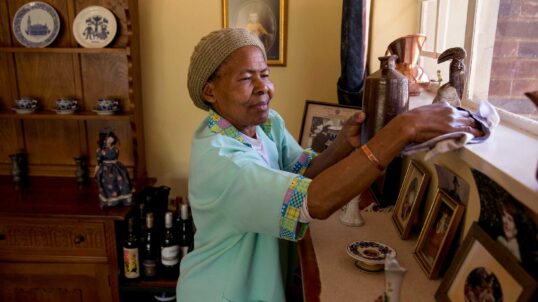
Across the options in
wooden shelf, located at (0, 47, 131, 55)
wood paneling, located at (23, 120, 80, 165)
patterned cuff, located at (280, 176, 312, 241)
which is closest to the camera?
patterned cuff, located at (280, 176, 312, 241)

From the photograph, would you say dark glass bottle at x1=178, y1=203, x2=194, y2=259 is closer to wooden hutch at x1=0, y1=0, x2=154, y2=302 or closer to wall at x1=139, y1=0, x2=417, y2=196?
wooden hutch at x1=0, y1=0, x2=154, y2=302

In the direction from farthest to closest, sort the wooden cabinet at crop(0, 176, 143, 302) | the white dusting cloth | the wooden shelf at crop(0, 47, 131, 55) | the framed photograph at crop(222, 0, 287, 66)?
the framed photograph at crop(222, 0, 287, 66)
the wooden shelf at crop(0, 47, 131, 55)
the wooden cabinet at crop(0, 176, 143, 302)
the white dusting cloth

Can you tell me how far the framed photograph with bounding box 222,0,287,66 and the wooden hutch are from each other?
17.8 inches

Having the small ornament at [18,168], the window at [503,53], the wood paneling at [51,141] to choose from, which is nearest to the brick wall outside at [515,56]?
the window at [503,53]

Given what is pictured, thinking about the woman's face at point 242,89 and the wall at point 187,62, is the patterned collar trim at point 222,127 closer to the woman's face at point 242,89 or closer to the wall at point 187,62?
the woman's face at point 242,89

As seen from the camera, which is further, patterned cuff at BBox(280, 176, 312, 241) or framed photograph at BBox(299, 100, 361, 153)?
framed photograph at BBox(299, 100, 361, 153)

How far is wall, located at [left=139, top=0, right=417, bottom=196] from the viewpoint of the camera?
216 centimetres

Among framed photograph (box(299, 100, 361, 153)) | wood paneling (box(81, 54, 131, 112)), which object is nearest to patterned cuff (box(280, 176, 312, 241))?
framed photograph (box(299, 100, 361, 153))

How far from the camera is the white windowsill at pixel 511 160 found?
0.62m

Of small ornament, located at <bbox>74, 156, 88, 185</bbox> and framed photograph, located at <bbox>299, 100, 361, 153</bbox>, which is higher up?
framed photograph, located at <bbox>299, 100, 361, 153</bbox>

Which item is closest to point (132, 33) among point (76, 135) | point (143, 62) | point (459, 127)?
point (143, 62)

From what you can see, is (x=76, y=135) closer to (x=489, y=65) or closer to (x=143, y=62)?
(x=143, y=62)

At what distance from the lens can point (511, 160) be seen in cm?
73

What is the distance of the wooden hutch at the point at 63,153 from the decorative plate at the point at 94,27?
0.12 feet
